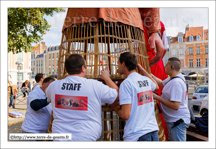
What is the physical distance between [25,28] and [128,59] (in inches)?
204

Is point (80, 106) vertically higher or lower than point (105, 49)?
lower

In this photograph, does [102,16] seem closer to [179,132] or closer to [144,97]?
[144,97]

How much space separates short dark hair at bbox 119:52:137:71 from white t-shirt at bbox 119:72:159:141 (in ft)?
0.24

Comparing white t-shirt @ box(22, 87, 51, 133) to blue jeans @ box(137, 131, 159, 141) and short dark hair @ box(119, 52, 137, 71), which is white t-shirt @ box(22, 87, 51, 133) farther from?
blue jeans @ box(137, 131, 159, 141)

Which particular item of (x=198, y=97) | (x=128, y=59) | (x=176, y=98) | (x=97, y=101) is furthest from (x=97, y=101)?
(x=198, y=97)

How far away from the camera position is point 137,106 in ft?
5.76

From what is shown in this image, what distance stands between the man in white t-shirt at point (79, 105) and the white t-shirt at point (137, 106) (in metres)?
0.10

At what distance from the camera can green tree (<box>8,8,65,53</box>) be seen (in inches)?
214

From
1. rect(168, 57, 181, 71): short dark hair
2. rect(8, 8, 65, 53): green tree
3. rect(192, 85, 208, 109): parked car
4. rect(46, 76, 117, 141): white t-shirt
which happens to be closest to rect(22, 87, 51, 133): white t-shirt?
rect(46, 76, 117, 141): white t-shirt

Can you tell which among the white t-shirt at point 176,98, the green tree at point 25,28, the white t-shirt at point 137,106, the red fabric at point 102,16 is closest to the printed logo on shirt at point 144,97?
Answer: the white t-shirt at point 137,106

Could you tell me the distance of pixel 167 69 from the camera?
7.93 feet
